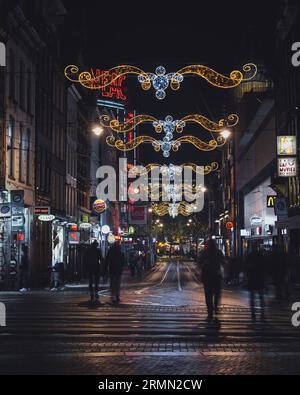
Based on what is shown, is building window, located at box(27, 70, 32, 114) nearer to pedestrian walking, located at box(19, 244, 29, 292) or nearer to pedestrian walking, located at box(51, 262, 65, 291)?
pedestrian walking, located at box(19, 244, 29, 292)

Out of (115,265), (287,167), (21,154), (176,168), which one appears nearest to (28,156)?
(21,154)

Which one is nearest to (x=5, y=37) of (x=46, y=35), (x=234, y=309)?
(x=46, y=35)

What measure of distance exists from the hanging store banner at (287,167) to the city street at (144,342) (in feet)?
62.1

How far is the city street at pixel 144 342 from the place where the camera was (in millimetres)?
10945

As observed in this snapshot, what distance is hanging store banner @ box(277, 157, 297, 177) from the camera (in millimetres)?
39562

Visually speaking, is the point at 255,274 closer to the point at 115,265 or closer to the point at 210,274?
the point at 210,274

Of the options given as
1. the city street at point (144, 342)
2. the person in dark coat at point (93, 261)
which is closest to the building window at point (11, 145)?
the person in dark coat at point (93, 261)

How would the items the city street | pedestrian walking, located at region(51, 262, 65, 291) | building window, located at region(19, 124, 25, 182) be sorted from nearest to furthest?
the city street → pedestrian walking, located at region(51, 262, 65, 291) → building window, located at region(19, 124, 25, 182)

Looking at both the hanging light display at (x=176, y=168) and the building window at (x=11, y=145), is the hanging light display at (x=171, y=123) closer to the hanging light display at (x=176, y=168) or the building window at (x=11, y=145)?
the building window at (x=11, y=145)

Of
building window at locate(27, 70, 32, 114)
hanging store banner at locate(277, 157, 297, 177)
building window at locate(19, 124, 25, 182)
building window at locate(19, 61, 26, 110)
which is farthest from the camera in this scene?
hanging store banner at locate(277, 157, 297, 177)

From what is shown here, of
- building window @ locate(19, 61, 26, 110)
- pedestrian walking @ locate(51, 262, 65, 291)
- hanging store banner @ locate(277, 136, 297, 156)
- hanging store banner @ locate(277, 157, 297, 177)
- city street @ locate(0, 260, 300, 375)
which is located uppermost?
building window @ locate(19, 61, 26, 110)

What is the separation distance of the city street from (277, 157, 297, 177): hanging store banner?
18940 millimetres

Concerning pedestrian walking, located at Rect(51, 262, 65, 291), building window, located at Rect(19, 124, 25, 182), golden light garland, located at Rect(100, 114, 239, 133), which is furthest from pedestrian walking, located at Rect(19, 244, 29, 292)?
golden light garland, located at Rect(100, 114, 239, 133)

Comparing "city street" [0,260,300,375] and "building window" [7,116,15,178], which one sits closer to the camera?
"city street" [0,260,300,375]
